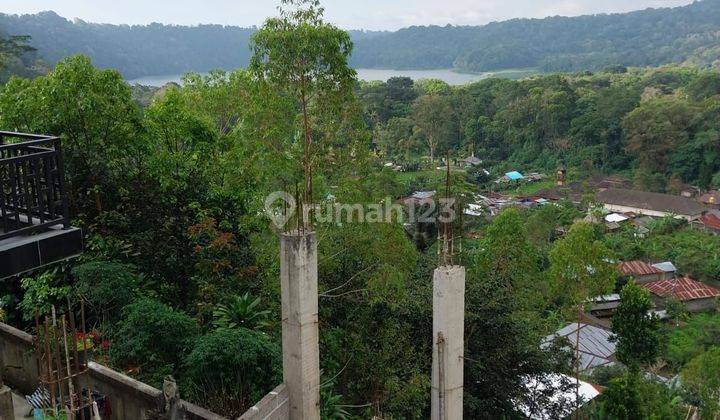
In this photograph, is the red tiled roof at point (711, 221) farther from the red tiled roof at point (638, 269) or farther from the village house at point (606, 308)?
the village house at point (606, 308)

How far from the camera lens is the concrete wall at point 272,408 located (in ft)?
13.8

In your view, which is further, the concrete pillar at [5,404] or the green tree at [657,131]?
the green tree at [657,131]

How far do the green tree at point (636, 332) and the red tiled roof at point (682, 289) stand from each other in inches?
221

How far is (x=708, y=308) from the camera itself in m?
18.1

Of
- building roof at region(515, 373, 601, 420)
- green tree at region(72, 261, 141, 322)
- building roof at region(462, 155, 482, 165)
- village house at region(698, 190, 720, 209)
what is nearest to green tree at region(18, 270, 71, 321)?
green tree at region(72, 261, 141, 322)

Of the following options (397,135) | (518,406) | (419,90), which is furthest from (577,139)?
(518,406)

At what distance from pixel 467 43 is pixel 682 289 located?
101 metres

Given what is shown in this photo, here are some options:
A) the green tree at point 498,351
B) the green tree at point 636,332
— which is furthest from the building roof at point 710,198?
the green tree at point 498,351

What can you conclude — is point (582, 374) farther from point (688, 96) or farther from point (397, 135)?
point (688, 96)

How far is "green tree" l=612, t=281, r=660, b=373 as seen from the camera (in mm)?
13078

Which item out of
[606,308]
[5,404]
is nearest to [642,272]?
[606,308]

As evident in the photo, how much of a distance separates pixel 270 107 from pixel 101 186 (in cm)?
212

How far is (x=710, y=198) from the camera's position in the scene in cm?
2848

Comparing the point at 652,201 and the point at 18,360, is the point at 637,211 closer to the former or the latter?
the point at 652,201
